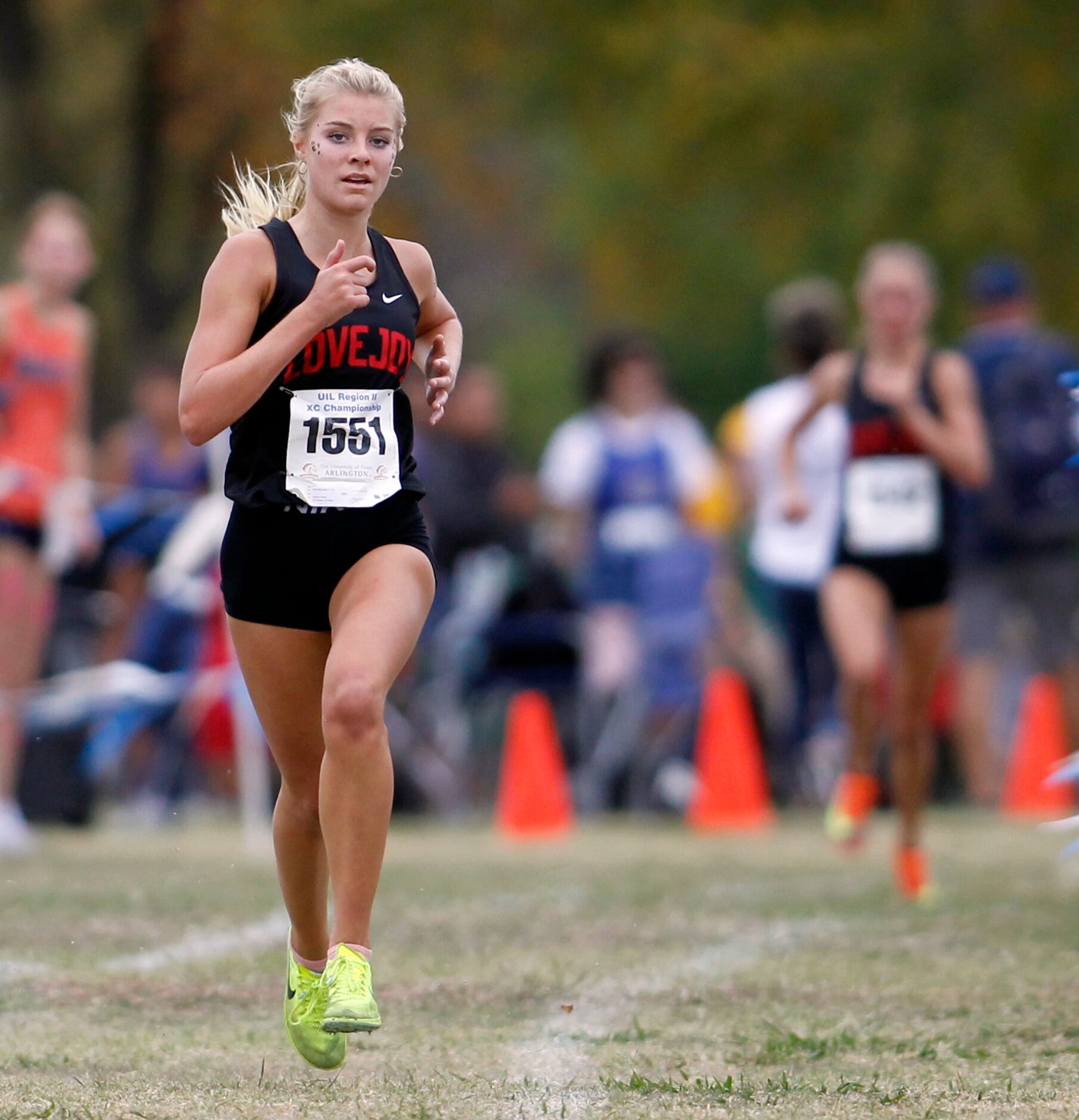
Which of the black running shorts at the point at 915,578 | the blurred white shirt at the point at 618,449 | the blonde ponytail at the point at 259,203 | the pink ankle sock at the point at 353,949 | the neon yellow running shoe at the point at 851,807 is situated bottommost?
the pink ankle sock at the point at 353,949

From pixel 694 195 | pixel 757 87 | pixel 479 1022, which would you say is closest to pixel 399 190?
pixel 694 195

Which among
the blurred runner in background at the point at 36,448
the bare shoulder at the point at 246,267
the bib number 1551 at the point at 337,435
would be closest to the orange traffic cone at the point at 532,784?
the blurred runner in background at the point at 36,448

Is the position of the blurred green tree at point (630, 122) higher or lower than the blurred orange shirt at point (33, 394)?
higher

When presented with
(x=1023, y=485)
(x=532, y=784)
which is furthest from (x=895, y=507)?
(x=532, y=784)

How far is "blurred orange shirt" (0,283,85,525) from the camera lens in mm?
9914

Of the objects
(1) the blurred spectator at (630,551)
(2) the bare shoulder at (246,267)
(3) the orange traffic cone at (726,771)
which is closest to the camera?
(2) the bare shoulder at (246,267)

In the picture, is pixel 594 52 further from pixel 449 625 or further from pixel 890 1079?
pixel 890 1079

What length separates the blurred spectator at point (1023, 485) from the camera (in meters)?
11.5

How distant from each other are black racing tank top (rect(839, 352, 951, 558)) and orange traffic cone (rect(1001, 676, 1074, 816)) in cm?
386

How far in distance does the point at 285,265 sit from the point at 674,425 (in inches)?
317

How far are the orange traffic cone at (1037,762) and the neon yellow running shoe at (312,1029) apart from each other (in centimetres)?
789

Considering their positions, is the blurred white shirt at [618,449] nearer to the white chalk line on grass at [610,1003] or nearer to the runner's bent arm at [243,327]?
the white chalk line on grass at [610,1003]

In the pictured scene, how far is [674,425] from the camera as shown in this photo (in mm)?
12805

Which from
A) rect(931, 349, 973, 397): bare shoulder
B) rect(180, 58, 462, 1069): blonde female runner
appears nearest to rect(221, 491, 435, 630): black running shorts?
rect(180, 58, 462, 1069): blonde female runner
